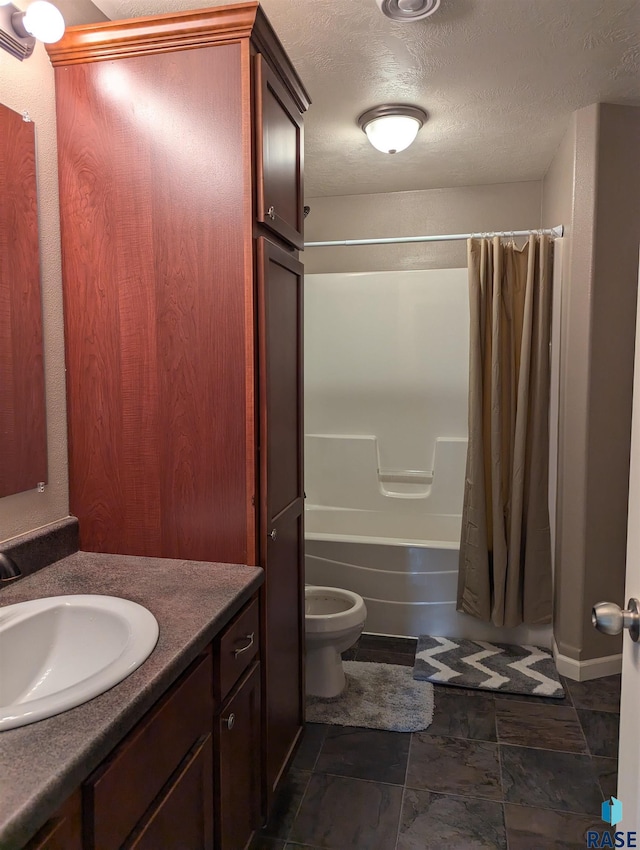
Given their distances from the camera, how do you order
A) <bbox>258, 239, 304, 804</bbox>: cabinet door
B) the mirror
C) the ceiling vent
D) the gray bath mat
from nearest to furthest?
the mirror → <bbox>258, 239, 304, 804</bbox>: cabinet door → the ceiling vent → the gray bath mat

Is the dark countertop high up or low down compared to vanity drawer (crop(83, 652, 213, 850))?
up

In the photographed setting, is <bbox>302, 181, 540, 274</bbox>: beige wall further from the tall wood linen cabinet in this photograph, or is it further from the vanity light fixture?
the vanity light fixture

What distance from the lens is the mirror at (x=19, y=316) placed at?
4.80 ft

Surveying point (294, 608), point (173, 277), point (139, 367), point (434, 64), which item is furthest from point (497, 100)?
point (294, 608)

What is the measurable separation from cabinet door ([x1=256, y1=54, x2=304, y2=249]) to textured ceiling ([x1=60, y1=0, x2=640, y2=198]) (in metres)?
0.35

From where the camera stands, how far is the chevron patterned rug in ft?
8.47

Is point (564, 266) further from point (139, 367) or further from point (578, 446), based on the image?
point (139, 367)

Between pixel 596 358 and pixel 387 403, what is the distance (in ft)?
4.77

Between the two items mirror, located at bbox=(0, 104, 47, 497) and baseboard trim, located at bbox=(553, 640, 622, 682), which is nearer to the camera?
mirror, located at bbox=(0, 104, 47, 497)

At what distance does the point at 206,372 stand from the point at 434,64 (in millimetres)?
1478

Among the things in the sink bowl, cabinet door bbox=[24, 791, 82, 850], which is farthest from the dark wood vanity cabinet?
the sink bowl

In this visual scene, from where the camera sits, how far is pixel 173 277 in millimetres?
1584

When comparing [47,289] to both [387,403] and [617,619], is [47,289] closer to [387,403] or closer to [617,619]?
[617,619]

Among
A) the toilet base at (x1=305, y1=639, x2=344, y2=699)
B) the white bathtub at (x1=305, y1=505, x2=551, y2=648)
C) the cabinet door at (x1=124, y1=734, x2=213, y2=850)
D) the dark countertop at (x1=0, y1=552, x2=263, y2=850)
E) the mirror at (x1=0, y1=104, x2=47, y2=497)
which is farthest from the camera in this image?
the white bathtub at (x1=305, y1=505, x2=551, y2=648)
